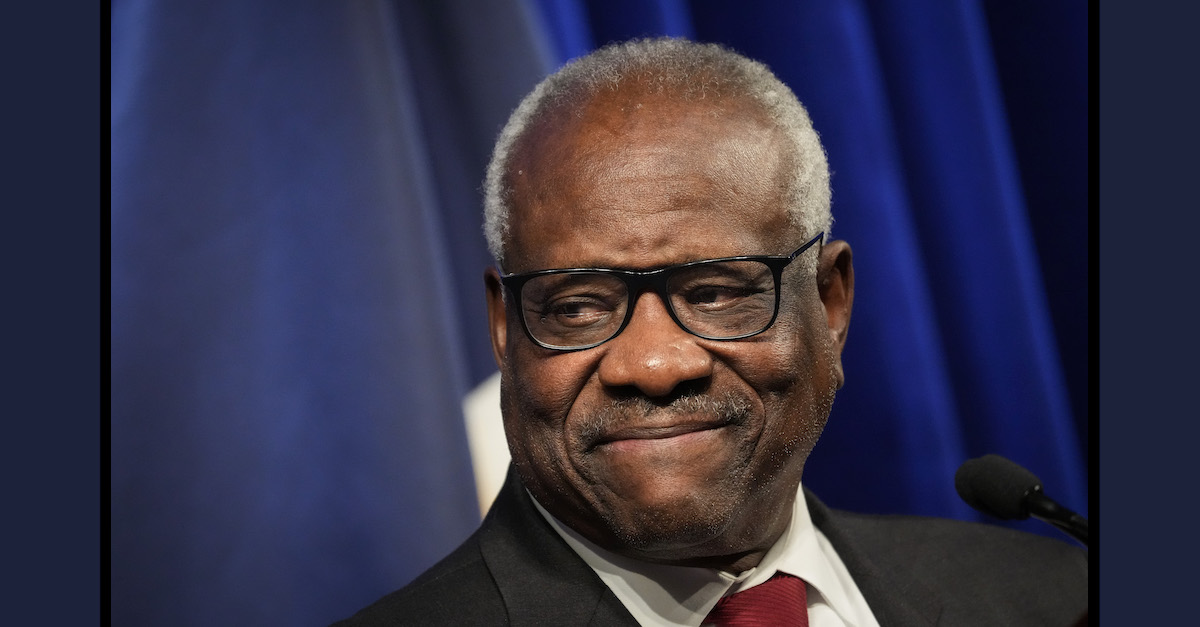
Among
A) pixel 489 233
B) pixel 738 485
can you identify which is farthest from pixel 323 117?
pixel 738 485

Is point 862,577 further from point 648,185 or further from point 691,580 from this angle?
point 648,185

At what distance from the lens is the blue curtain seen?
6.39ft

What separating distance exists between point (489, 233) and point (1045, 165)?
3.71 ft

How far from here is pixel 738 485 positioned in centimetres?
173

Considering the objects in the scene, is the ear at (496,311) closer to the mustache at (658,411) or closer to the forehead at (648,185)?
the forehead at (648,185)

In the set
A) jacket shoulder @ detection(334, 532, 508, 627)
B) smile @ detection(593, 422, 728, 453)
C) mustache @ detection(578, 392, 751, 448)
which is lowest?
jacket shoulder @ detection(334, 532, 508, 627)

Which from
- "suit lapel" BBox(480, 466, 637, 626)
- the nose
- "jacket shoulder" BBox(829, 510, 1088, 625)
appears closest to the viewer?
the nose

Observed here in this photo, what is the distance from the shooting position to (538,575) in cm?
181

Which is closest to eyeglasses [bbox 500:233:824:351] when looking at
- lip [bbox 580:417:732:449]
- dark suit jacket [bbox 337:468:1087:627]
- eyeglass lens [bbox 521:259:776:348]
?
eyeglass lens [bbox 521:259:776:348]

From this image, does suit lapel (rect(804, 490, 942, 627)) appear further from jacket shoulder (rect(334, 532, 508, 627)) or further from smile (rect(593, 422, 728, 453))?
jacket shoulder (rect(334, 532, 508, 627))

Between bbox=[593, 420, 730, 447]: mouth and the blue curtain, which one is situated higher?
the blue curtain

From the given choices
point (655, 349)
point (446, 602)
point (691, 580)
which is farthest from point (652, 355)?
point (446, 602)

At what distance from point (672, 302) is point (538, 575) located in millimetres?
486

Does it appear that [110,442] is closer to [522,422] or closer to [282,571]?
[282,571]
